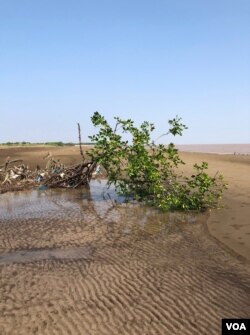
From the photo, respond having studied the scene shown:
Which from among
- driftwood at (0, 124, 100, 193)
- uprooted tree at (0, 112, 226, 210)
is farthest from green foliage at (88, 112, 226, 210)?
driftwood at (0, 124, 100, 193)

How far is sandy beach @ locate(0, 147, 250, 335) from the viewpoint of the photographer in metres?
5.44

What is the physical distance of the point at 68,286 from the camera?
655 cm

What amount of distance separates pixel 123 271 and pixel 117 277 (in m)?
0.31

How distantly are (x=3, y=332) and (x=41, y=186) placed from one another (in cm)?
1438

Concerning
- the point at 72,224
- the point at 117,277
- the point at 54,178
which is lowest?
the point at 117,277

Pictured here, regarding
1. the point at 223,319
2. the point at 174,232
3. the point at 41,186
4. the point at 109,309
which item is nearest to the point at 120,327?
the point at 109,309

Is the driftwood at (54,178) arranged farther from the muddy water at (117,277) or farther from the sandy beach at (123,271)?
the muddy water at (117,277)

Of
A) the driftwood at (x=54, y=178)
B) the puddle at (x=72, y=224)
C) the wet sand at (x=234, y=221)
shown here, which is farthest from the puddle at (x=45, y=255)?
the driftwood at (x=54, y=178)

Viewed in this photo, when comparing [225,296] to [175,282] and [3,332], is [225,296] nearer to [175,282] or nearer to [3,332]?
[175,282]

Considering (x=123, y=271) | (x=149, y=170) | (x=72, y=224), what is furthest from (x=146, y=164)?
(x=123, y=271)

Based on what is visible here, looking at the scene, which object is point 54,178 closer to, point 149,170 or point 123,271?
point 149,170

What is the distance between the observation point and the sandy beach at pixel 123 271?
5.44 metres

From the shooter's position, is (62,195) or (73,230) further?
(62,195)

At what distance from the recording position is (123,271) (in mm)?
7242
